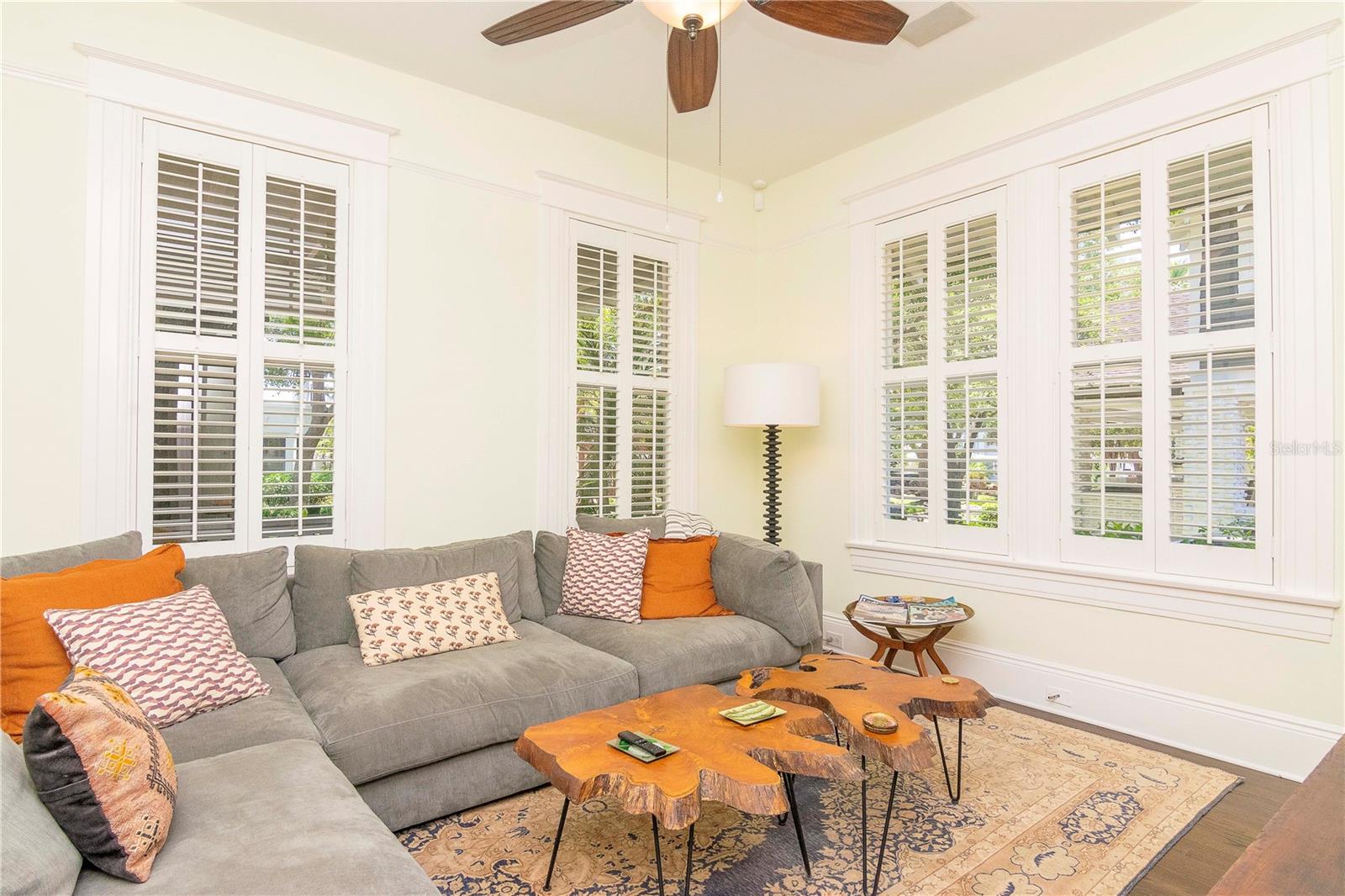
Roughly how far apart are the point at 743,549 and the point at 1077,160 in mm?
2433

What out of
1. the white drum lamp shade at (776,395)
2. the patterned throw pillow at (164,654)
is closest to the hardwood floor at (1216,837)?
the white drum lamp shade at (776,395)

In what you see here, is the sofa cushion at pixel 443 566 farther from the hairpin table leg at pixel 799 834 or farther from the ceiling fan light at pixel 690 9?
the ceiling fan light at pixel 690 9

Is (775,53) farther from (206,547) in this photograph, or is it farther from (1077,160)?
(206,547)

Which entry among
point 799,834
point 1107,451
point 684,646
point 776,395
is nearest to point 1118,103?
point 1107,451

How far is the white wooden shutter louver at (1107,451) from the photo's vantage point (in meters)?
3.11

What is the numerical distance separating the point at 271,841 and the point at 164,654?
998mm

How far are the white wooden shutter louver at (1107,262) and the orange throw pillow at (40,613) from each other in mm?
3905

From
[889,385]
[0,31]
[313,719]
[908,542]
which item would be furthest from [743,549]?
[0,31]

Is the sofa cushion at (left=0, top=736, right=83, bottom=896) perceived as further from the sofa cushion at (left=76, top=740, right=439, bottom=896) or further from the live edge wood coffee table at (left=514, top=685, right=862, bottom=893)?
the live edge wood coffee table at (left=514, top=685, right=862, bottom=893)

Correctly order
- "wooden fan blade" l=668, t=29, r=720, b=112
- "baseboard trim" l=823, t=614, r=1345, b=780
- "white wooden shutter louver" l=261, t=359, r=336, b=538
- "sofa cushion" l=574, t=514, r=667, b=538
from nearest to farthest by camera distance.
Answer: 1. "wooden fan blade" l=668, t=29, r=720, b=112
2. "baseboard trim" l=823, t=614, r=1345, b=780
3. "white wooden shutter louver" l=261, t=359, r=336, b=538
4. "sofa cushion" l=574, t=514, r=667, b=538

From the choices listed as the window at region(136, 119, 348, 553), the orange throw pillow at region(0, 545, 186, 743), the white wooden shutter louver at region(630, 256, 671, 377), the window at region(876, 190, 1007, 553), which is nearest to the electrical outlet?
the window at region(876, 190, 1007, 553)

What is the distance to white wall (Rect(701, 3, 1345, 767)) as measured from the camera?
8.97 ft

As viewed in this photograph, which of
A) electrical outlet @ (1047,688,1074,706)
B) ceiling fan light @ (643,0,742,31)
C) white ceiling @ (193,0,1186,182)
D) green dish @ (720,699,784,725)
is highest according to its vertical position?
white ceiling @ (193,0,1186,182)

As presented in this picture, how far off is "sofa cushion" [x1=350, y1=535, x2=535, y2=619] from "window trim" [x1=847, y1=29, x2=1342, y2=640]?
2.12 metres
